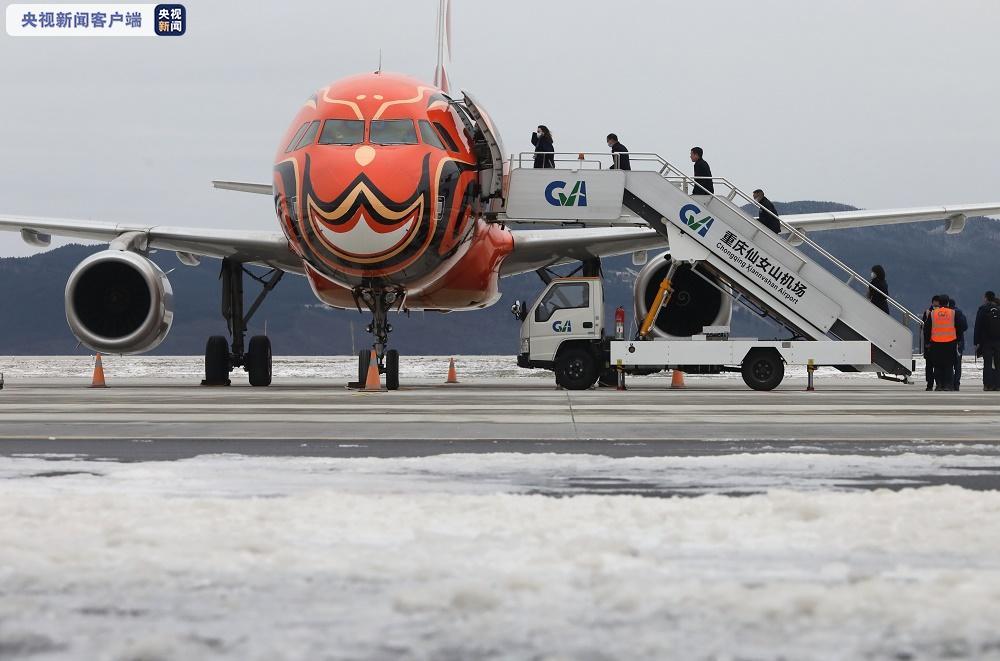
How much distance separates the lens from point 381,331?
17.6 m

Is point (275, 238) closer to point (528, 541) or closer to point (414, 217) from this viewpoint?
point (414, 217)

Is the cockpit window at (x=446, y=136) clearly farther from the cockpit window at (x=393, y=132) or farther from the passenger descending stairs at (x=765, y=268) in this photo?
the passenger descending stairs at (x=765, y=268)

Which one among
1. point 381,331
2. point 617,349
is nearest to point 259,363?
point 381,331

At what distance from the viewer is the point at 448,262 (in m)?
17.5

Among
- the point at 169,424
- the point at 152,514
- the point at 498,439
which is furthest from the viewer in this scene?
the point at 169,424

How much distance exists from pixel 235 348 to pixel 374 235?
20.6 feet

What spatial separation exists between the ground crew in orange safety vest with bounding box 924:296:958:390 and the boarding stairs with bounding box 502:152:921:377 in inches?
14.2

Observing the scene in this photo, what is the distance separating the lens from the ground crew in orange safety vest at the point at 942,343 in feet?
58.4

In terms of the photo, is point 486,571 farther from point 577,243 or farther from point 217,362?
point 577,243

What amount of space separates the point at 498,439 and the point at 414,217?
25.5 ft

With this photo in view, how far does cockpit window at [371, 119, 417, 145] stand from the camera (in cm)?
1611

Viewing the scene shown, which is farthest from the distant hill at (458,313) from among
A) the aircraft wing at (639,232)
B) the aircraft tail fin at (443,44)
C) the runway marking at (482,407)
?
the runway marking at (482,407)

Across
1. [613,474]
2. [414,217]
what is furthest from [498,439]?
[414,217]

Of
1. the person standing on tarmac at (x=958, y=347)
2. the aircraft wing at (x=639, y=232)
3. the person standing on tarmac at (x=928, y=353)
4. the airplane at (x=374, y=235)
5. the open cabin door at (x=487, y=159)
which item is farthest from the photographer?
the aircraft wing at (x=639, y=232)
